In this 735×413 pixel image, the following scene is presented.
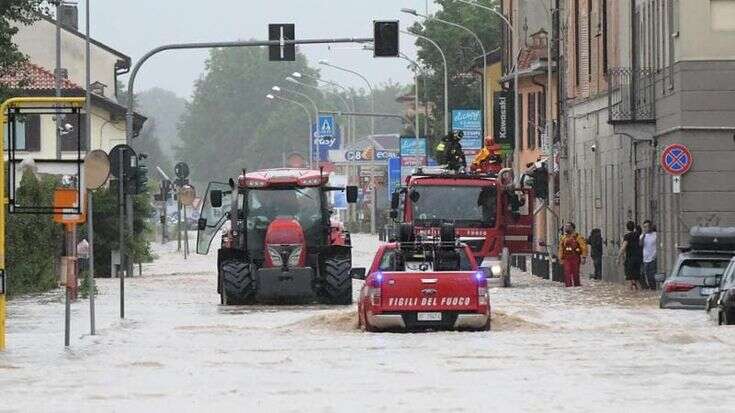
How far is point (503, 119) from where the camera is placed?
80.1m

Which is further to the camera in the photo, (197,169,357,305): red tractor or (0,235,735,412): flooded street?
(197,169,357,305): red tractor

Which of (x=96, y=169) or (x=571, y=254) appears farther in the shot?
(x=571, y=254)

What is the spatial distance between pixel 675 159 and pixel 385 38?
7.33m

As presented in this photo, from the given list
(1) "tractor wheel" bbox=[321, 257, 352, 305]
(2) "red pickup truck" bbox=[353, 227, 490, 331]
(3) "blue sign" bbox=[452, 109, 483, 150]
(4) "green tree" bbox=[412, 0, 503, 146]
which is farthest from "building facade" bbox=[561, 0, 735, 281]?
(4) "green tree" bbox=[412, 0, 503, 146]

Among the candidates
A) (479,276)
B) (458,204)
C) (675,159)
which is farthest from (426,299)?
(458,204)

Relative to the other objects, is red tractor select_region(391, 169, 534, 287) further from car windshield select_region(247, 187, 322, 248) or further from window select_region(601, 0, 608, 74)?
window select_region(601, 0, 608, 74)

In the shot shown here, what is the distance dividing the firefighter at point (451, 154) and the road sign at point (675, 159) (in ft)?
26.8

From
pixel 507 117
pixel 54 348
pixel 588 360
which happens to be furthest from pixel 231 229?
pixel 507 117

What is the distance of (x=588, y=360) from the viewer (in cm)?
2423

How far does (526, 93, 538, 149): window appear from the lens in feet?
267

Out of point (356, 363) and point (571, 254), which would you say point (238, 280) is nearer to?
point (571, 254)

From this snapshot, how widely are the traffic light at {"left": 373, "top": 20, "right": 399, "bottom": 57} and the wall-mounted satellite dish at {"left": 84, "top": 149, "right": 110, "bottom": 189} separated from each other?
1646 cm

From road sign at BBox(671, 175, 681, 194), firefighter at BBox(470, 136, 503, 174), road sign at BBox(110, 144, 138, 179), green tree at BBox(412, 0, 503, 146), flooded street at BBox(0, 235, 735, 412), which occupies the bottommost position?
flooded street at BBox(0, 235, 735, 412)

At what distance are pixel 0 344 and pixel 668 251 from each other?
2394 cm
